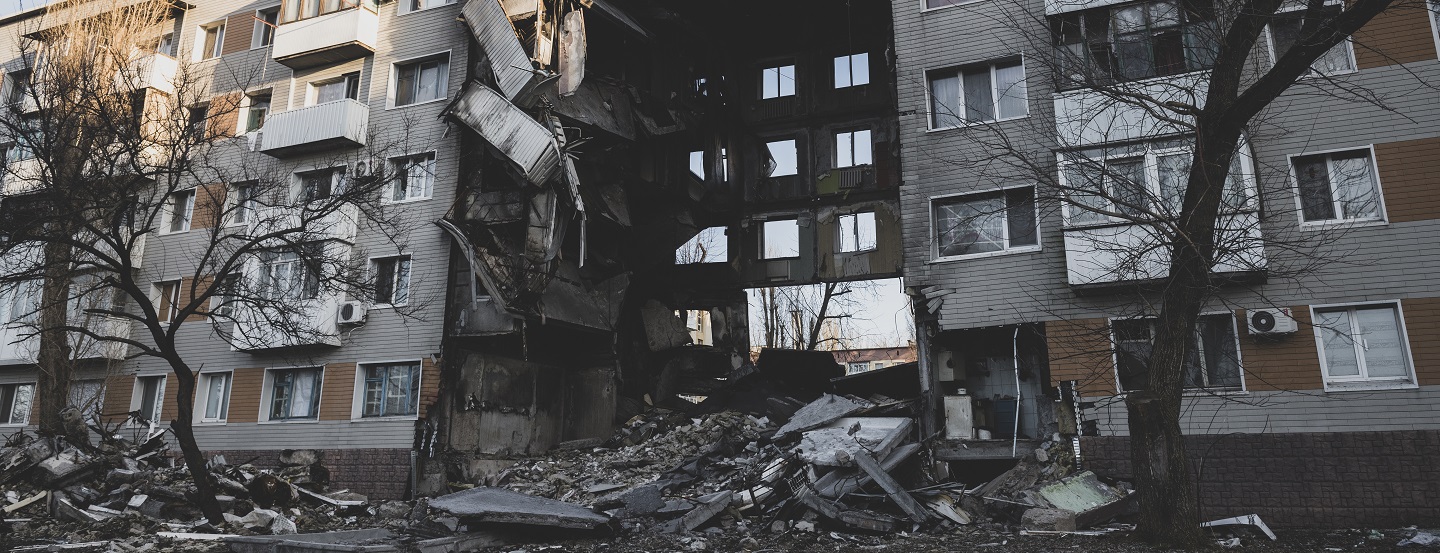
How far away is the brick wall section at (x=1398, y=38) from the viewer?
12430mm

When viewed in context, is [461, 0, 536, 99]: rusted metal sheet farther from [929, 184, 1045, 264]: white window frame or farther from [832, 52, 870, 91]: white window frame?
[832, 52, 870, 91]: white window frame

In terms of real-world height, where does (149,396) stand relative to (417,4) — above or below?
below

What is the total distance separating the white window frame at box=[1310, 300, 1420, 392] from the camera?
11.5 meters

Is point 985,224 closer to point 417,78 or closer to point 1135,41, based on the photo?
point 1135,41

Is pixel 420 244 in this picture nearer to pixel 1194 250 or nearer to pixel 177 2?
pixel 177 2

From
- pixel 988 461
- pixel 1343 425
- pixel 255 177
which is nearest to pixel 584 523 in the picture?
pixel 988 461

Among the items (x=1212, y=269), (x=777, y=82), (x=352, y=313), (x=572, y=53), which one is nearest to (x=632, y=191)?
(x=572, y=53)

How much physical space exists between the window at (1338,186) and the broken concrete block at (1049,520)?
6.31m

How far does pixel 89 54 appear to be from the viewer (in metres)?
20.4

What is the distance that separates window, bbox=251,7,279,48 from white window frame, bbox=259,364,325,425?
9.92 m

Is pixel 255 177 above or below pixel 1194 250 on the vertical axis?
above

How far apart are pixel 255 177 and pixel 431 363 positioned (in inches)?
313

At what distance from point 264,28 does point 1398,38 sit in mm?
26500

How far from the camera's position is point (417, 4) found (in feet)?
68.4
